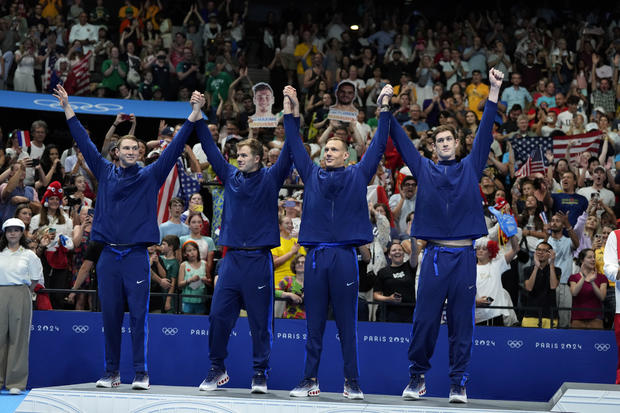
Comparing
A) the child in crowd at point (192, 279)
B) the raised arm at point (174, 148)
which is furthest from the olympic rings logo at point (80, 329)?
the raised arm at point (174, 148)

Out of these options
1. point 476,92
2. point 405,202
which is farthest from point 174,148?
point 476,92

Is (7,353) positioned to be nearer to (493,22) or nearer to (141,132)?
(141,132)

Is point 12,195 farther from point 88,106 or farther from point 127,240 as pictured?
point 127,240

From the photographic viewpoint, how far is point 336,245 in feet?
22.7

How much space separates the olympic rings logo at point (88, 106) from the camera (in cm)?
1484

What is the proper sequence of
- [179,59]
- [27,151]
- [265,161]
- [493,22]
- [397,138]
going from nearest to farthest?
[397,138], [265,161], [27,151], [179,59], [493,22]

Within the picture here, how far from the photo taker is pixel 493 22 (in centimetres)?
1930

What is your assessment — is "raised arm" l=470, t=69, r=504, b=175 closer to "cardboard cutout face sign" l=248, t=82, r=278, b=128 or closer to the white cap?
"cardboard cutout face sign" l=248, t=82, r=278, b=128

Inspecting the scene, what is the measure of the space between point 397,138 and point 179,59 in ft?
33.4

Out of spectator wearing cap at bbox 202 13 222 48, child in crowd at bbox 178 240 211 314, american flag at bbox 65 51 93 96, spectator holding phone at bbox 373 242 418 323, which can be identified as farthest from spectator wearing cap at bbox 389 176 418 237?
spectator wearing cap at bbox 202 13 222 48

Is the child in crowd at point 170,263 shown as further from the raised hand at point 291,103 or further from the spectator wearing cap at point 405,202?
the raised hand at point 291,103

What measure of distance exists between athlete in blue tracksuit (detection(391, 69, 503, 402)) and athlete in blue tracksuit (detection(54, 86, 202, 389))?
2092 millimetres

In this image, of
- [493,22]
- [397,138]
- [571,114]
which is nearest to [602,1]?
[493,22]

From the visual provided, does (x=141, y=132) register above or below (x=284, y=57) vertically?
below
